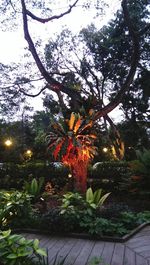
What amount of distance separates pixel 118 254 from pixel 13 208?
6.77ft

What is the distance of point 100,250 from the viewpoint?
392 centimetres

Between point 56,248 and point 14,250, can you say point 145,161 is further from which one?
point 14,250

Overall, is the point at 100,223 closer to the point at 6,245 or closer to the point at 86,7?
the point at 6,245

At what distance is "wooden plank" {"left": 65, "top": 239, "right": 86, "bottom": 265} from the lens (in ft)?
11.9

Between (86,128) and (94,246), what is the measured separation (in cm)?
399

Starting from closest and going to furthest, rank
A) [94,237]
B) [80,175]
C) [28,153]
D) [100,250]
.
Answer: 1. [100,250]
2. [94,237]
3. [80,175]
4. [28,153]

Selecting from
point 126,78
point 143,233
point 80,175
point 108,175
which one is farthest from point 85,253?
point 126,78

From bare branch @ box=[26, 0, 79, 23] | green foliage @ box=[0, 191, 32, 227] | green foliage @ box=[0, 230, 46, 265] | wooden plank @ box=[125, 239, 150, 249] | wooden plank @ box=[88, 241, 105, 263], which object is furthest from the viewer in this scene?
bare branch @ box=[26, 0, 79, 23]

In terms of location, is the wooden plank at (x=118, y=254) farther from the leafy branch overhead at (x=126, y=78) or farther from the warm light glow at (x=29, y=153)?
the warm light glow at (x=29, y=153)

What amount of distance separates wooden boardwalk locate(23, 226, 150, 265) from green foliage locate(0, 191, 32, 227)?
0.51 m

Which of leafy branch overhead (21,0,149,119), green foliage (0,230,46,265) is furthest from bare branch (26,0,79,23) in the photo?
green foliage (0,230,46,265)

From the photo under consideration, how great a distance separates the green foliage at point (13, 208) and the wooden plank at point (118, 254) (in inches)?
69.6

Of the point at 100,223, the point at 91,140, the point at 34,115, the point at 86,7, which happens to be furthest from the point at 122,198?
the point at 34,115

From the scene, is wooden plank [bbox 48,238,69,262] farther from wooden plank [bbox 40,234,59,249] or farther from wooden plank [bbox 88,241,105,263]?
wooden plank [bbox 88,241,105,263]
